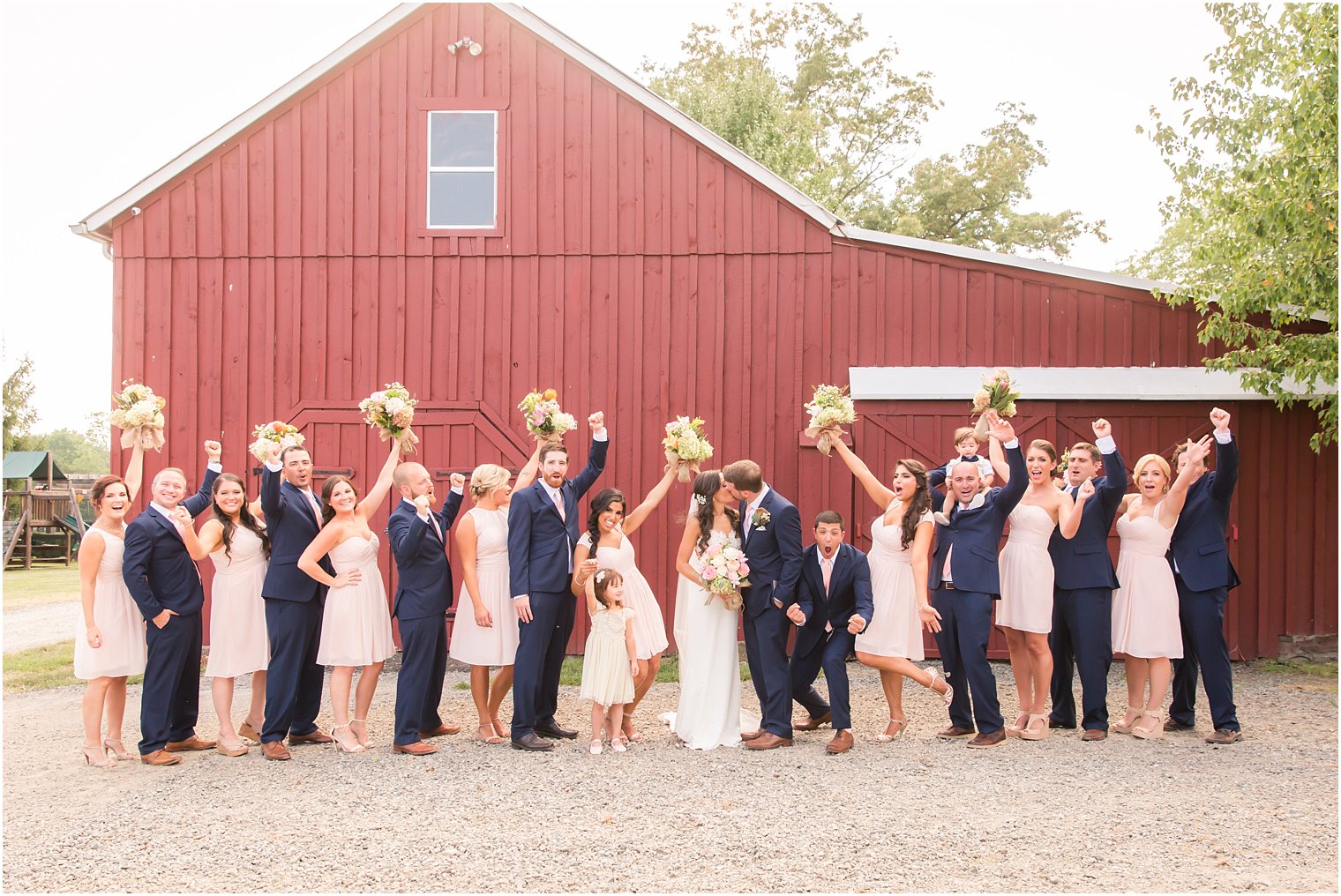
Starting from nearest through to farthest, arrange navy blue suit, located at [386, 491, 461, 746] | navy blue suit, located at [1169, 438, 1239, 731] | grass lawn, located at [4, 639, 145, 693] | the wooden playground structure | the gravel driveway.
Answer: the gravel driveway
navy blue suit, located at [386, 491, 461, 746]
navy blue suit, located at [1169, 438, 1239, 731]
grass lawn, located at [4, 639, 145, 693]
the wooden playground structure

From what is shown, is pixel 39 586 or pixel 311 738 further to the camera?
pixel 39 586

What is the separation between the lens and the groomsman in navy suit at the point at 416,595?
6902mm

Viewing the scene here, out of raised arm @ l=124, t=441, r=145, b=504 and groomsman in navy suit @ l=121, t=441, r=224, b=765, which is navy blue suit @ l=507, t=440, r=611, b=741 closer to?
groomsman in navy suit @ l=121, t=441, r=224, b=765

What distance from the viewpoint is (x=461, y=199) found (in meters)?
11.2

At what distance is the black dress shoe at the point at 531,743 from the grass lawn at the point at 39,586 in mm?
13998

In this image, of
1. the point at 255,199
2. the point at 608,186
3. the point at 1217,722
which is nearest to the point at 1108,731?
the point at 1217,722

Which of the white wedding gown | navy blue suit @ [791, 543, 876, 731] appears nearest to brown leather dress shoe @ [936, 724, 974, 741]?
navy blue suit @ [791, 543, 876, 731]

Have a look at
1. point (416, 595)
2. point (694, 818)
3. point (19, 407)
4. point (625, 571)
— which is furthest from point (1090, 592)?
point (19, 407)

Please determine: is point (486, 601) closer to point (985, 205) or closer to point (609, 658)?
point (609, 658)

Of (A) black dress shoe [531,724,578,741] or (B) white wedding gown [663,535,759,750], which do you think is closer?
(B) white wedding gown [663,535,759,750]

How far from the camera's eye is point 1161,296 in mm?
10367

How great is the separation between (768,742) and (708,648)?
28.0 inches

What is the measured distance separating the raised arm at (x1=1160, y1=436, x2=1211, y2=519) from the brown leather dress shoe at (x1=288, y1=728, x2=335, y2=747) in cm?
592

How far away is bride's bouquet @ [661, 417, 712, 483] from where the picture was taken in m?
7.36
